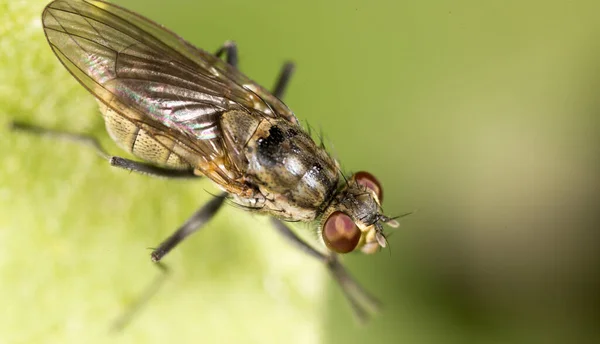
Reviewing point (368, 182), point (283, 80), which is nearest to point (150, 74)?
point (283, 80)

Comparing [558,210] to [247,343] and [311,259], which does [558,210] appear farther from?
[247,343]

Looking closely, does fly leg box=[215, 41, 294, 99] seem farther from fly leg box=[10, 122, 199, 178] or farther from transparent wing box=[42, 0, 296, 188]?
fly leg box=[10, 122, 199, 178]

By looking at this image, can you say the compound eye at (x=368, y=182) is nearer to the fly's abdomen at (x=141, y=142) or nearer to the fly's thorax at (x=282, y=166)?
the fly's thorax at (x=282, y=166)

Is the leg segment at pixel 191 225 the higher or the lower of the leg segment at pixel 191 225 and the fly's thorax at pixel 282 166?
the lower

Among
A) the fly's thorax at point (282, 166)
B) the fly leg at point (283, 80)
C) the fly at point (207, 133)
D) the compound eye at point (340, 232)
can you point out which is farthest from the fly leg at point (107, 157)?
the fly leg at point (283, 80)

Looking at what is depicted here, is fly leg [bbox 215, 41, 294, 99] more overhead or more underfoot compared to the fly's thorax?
more overhead

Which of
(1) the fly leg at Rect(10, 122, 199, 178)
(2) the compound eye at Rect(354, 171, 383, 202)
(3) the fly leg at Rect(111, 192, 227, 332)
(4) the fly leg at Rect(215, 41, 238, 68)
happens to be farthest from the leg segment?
(4) the fly leg at Rect(215, 41, 238, 68)
